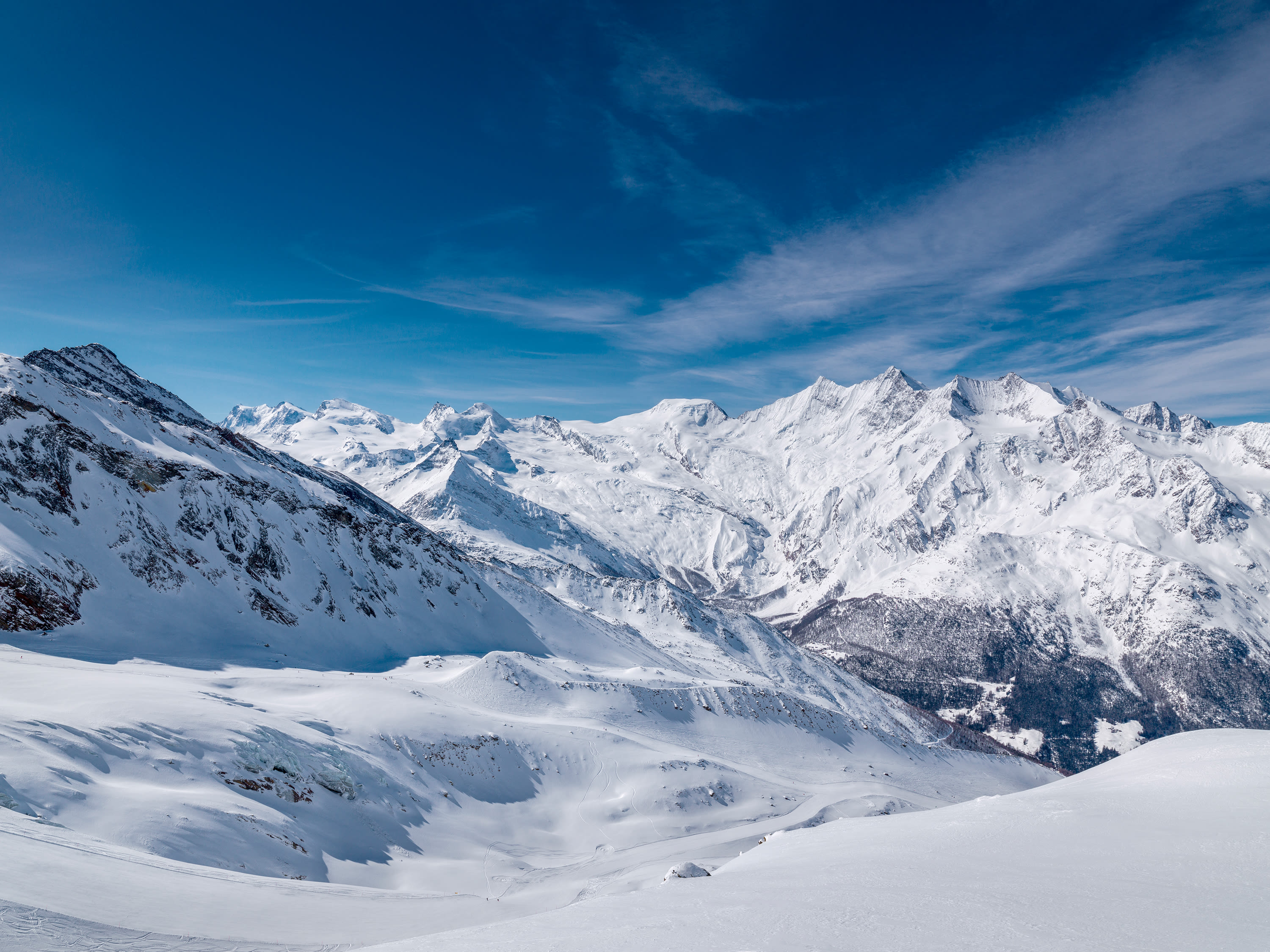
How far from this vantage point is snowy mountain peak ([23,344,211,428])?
118 meters

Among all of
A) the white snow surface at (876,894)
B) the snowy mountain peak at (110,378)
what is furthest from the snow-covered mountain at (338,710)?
the snowy mountain peak at (110,378)

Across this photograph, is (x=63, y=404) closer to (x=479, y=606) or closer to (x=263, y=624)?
(x=263, y=624)

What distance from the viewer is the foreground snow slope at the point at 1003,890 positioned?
926 centimetres

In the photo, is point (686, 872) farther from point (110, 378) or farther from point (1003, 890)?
point (110, 378)

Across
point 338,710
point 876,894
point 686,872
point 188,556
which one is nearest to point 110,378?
point 188,556

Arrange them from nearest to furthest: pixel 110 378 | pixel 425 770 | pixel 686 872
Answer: pixel 686 872
pixel 425 770
pixel 110 378

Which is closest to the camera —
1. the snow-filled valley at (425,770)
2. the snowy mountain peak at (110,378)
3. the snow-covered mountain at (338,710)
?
the snow-filled valley at (425,770)

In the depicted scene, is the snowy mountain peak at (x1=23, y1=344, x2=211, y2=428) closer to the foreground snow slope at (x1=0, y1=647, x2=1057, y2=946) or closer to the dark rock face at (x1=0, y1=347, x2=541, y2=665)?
the dark rock face at (x1=0, y1=347, x2=541, y2=665)

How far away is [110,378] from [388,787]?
451 ft

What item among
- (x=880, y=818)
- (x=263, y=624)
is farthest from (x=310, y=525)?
(x=880, y=818)

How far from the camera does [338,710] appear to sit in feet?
160

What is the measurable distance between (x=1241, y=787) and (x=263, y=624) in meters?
74.2

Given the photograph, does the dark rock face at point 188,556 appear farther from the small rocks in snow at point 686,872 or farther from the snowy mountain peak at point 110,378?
the small rocks in snow at point 686,872

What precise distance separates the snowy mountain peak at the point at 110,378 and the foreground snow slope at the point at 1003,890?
5479 inches
